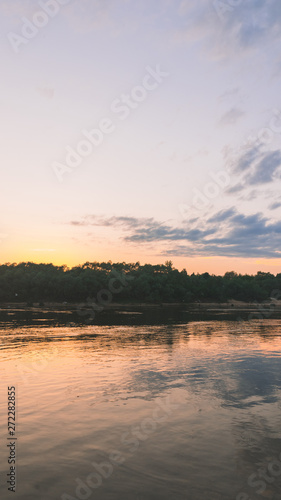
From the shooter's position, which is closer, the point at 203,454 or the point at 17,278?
the point at 203,454

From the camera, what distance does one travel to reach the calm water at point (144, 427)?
433 inches

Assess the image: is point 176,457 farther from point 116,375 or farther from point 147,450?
point 116,375

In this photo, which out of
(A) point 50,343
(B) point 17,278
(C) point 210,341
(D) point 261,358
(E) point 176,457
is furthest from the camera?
(B) point 17,278

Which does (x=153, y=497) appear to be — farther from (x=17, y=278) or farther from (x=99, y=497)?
(x=17, y=278)

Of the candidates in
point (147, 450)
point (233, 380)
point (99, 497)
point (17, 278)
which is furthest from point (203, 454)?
point (17, 278)

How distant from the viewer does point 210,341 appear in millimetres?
46875

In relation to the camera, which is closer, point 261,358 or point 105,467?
point 105,467

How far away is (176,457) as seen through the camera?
12805 mm

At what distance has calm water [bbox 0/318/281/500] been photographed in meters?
11.0

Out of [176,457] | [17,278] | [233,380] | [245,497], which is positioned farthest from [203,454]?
[17,278]

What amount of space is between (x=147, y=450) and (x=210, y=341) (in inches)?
1376

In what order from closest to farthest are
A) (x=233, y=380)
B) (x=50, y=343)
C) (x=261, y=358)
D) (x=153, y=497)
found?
(x=153, y=497)
(x=233, y=380)
(x=261, y=358)
(x=50, y=343)

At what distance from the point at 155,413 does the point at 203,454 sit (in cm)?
484

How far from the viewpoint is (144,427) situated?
15.8m
